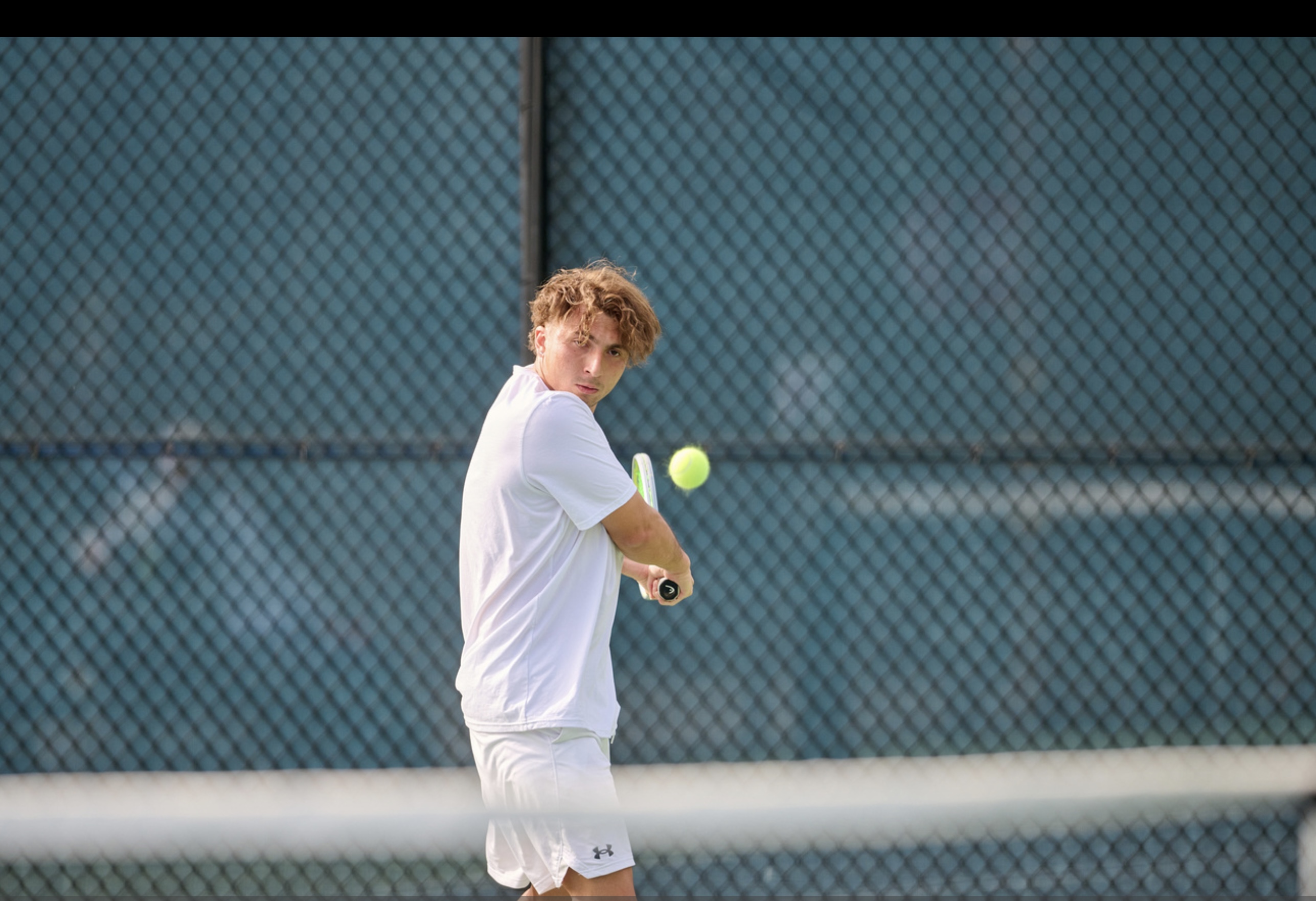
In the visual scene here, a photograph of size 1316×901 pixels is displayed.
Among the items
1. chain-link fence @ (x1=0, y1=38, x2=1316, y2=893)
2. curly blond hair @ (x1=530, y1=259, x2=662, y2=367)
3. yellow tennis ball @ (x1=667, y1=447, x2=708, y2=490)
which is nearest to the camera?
curly blond hair @ (x1=530, y1=259, x2=662, y2=367)

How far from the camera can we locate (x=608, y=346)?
1.80m

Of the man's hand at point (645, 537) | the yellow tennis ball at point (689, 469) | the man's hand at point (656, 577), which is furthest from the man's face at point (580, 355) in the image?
the yellow tennis ball at point (689, 469)

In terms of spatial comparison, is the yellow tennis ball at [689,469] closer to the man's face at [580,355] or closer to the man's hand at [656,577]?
the man's hand at [656,577]

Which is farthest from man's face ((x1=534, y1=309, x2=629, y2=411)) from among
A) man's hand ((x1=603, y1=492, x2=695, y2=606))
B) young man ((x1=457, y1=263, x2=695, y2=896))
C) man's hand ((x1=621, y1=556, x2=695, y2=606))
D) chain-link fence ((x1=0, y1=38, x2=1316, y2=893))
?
chain-link fence ((x1=0, y1=38, x2=1316, y2=893))

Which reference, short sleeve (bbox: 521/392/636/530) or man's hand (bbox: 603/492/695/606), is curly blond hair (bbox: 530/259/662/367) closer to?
short sleeve (bbox: 521/392/636/530)

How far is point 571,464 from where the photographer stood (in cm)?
167

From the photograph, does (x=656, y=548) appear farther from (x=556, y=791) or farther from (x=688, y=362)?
(x=688, y=362)

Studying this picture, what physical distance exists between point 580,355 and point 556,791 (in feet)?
2.32

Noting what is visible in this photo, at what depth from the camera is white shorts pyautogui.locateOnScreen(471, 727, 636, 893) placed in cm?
168

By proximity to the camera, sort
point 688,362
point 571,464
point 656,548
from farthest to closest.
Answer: point 688,362 < point 656,548 < point 571,464

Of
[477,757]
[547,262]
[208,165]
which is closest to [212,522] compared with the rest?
[208,165]

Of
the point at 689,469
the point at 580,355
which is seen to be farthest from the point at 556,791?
the point at 689,469

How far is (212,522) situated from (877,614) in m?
2.24

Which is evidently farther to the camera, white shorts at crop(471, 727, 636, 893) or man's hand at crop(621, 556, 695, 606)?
man's hand at crop(621, 556, 695, 606)
